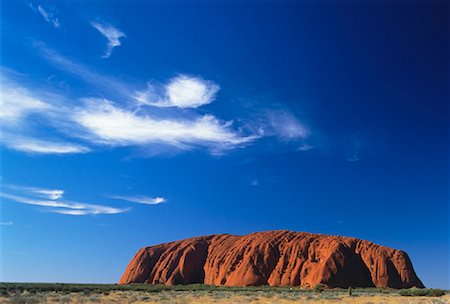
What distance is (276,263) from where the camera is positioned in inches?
3467

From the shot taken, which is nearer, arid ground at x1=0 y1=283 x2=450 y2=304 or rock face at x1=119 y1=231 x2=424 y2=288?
arid ground at x1=0 y1=283 x2=450 y2=304

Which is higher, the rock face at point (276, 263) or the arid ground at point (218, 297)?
the rock face at point (276, 263)

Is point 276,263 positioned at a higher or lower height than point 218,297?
higher

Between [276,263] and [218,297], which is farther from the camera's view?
[276,263]

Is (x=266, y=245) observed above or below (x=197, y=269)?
above

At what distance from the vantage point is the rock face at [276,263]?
8075 cm

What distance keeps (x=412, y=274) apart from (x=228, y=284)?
138ft

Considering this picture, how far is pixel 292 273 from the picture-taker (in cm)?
8294

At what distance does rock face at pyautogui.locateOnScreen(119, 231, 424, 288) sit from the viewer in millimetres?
80750

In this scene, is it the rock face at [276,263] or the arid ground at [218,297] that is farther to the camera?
the rock face at [276,263]

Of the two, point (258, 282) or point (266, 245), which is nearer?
point (258, 282)

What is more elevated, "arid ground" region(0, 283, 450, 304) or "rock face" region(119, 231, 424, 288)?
"rock face" region(119, 231, 424, 288)

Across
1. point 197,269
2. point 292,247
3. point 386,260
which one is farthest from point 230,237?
point 386,260

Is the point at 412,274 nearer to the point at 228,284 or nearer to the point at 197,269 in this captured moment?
the point at 228,284
